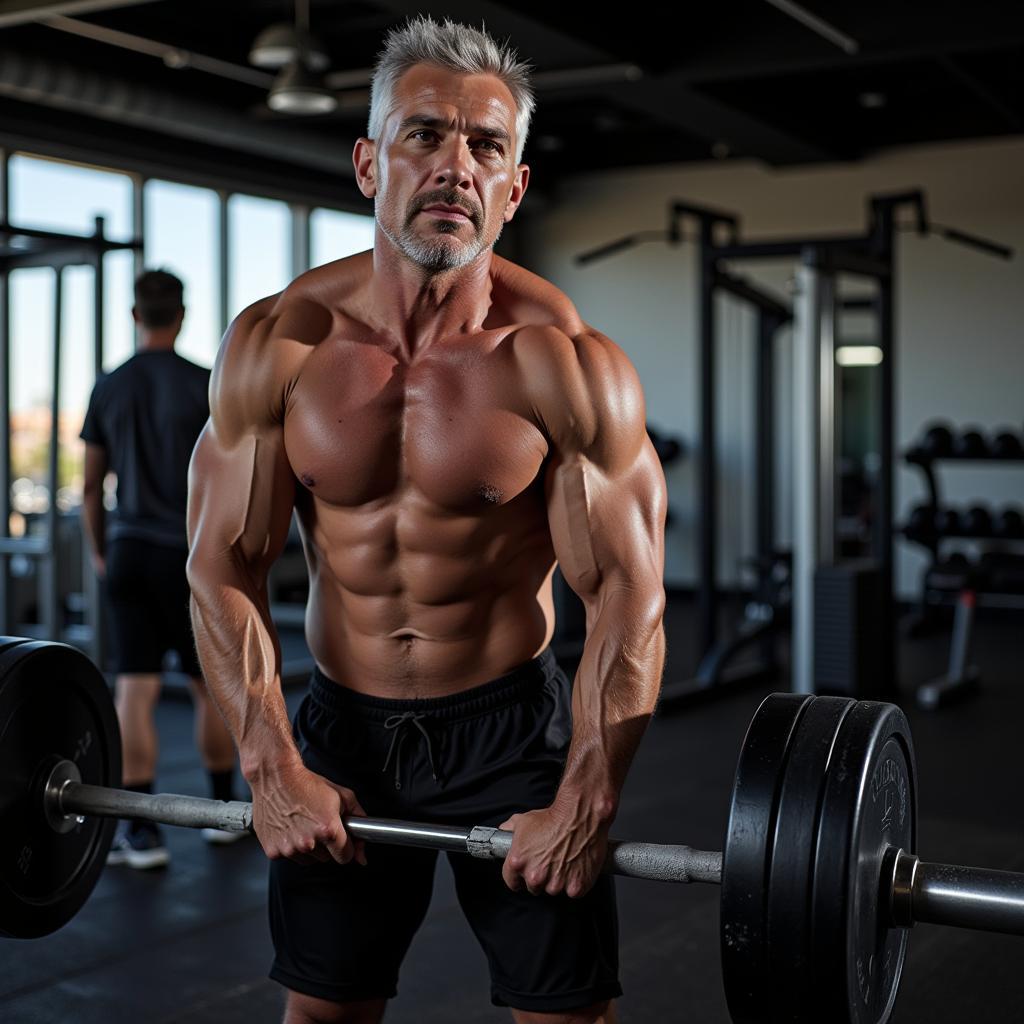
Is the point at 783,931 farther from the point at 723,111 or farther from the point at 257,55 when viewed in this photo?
the point at 723,111

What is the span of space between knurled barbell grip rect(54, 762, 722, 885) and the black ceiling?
3.27 meters

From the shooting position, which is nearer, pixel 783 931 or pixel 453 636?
pixel 783 931

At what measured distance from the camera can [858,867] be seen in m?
1.22

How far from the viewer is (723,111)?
6176 mm

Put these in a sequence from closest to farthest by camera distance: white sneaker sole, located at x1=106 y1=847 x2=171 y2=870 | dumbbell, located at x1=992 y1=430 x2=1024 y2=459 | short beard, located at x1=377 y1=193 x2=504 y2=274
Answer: short beard, located at x1=377 y1=193 x2=504 y2=274
white sneaker sole, located at x1=106 y1=847 x2=171 y2=870
dumbbell, located at x1=992 y1=430 x2=1024 y2=459

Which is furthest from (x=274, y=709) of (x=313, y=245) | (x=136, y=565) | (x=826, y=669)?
(x=313, y=245)

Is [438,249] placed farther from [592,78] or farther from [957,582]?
[592,78]

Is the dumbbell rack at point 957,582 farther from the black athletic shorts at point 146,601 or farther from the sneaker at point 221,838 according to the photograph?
the black athletic shorts at point 146,601

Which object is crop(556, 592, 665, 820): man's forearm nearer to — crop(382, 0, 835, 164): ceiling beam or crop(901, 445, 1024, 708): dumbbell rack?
crop(382, 0, 835, 164): ceiling beam

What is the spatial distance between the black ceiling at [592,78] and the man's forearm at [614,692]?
342cm

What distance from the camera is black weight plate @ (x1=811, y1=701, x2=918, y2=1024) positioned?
47.3 inches

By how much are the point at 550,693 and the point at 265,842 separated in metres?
0.37

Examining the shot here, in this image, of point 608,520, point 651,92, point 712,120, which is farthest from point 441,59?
point 712,120

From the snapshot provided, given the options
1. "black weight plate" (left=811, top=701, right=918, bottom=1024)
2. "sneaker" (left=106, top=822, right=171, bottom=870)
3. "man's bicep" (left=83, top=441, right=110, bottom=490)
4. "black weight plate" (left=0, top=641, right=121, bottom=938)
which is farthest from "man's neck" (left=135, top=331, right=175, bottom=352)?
"black weight plate" (left=811, top=701, right=918, bottom=1024)
